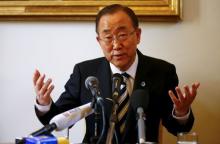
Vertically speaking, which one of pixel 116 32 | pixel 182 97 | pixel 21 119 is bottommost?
pixel 21 119

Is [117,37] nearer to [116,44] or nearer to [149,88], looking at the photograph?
[116,44]

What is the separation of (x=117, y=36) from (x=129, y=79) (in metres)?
0.22

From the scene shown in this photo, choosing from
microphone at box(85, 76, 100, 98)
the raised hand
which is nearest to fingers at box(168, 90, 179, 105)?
the raised hand

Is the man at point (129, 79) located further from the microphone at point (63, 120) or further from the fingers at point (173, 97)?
the microphone at point (63, 120)

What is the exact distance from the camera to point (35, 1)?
205cm

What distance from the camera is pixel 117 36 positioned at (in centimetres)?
157

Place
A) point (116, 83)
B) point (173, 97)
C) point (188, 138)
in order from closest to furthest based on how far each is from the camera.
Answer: point (116, 83)
point (188, 138)
point (173, 97)

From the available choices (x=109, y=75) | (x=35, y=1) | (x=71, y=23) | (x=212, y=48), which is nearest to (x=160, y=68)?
(x=109, y=75)

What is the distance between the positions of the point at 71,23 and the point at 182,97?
0.91 meters

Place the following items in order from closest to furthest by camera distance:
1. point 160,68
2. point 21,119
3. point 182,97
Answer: point 182,97 < point 160,68 < point 21,119

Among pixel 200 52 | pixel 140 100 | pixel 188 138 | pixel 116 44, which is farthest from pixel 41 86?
pixel 200 52

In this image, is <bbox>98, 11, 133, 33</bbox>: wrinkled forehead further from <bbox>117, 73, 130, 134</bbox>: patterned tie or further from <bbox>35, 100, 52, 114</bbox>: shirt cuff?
<bbox>35, 100, 52, 114</bbox>: shirt cuff

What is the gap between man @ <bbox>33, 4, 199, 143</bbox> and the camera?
4.92 ft

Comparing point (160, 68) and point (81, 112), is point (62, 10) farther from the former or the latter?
point (81, 112)
